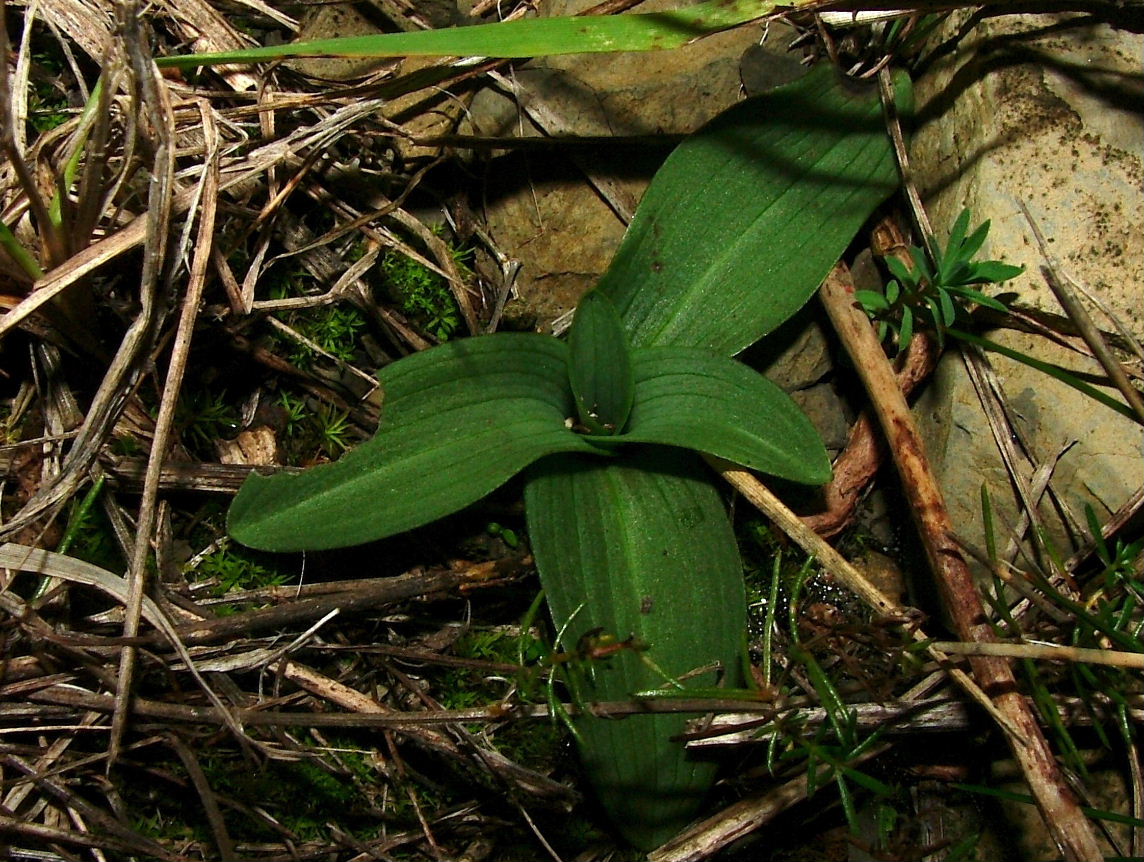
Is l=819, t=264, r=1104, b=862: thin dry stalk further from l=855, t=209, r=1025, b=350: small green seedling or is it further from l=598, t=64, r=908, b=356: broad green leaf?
l=598, t=64, r=908, b=356: broad green leaf

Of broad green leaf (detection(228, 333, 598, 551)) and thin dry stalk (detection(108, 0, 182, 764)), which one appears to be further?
broad green leaf (detection(228, 333, 598, 551))

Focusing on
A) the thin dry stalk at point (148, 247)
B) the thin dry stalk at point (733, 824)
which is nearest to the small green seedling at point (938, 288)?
the thin dry stalk at point (733, 824)

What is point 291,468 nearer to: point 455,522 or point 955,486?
point 455,522

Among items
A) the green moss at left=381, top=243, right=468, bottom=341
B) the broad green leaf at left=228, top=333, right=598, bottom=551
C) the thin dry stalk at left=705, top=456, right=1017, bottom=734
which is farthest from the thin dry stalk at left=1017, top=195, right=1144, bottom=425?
the green moss at left=381, top=243, right=468, bottom=341

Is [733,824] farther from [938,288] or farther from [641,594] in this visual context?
[938,288]

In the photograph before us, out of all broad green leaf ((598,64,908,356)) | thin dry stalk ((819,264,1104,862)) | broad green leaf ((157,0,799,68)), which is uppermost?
broad green leaf ((157,0,799,68))

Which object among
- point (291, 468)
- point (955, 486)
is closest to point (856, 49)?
point (955, 486)
